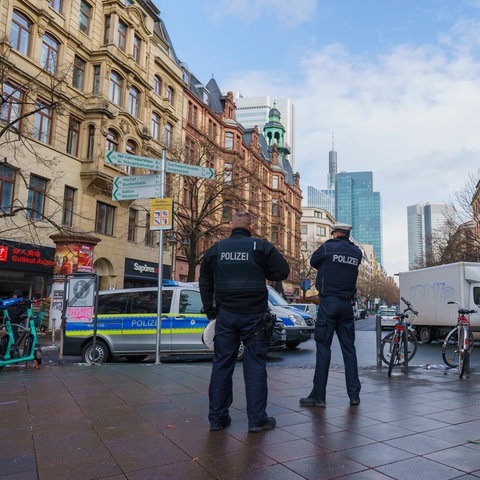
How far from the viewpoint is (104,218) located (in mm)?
28953

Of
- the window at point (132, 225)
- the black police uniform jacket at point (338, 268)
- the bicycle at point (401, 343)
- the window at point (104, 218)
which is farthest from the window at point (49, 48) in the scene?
the black police uniform jacket at point (338, 268)

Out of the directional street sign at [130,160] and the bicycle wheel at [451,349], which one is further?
the directional street sign at [130,160]

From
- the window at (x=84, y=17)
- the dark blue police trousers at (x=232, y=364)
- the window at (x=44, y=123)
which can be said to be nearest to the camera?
the dark blue police trousers at (x=232, y=364)

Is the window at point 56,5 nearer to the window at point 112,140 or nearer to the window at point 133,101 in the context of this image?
the window at point 133,101

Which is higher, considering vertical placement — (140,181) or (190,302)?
(140,181)

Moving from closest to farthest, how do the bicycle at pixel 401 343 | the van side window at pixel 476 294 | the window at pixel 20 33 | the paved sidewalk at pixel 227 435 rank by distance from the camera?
the paved sidewalk at pixel 227 435 → the bicycle at pixel 401 343 → the van side window at pixel 476 294 → the window at pixel 20 33

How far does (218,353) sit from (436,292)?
56.9ft

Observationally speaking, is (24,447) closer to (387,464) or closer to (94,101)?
(387,464)

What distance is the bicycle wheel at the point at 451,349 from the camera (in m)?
9.04

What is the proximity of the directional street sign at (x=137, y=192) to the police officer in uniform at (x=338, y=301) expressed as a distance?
493 centimetres

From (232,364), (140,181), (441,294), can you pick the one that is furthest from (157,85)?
(232,364)

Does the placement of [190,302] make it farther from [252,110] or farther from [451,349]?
[252,110]

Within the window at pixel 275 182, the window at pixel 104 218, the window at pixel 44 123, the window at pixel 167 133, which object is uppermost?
the window at pixel 275 182

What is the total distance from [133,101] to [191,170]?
78.2ft
